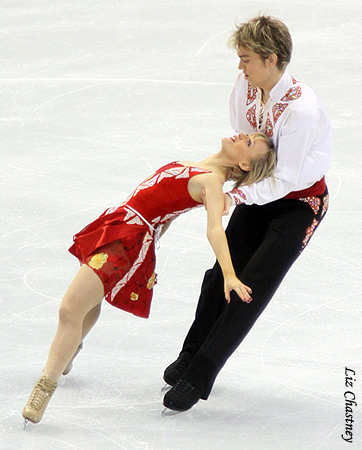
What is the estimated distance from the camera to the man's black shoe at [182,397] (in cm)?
299

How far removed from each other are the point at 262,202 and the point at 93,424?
92cm

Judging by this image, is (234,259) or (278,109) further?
(234,259)

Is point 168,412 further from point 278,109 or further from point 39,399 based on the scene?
point 278,109

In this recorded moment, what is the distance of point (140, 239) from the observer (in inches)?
121

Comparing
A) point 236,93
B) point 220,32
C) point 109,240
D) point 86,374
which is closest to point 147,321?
point 86,374

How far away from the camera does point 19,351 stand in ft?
11.3

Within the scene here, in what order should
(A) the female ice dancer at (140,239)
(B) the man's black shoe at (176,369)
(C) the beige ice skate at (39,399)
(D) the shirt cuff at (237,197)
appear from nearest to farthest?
(C) the beige ice skate at (39,399)
(A) the female ice dancer at (140,239)
(D) the shirt cuff at (237,197)
(B) the man's black shoe at (176,369)

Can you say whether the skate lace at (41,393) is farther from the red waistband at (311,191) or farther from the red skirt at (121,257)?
the red waistband at (311,191)

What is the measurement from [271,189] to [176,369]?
720mm

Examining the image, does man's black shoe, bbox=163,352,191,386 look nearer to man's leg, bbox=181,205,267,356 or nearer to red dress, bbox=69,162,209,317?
man's leg, bbox=181,205,267,356

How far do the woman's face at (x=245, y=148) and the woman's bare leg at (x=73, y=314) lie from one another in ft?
2.06

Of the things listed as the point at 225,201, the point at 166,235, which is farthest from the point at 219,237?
the point at 166,235

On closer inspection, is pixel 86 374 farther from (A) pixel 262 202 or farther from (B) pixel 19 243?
(B) pixel 19 243

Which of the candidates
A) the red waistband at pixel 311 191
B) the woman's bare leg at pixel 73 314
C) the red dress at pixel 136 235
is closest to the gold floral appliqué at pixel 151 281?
the red dress at pixel 136 235
